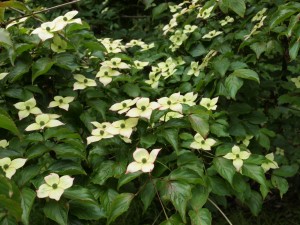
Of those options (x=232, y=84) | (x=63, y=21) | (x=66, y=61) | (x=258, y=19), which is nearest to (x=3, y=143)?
(x=66, y=61)

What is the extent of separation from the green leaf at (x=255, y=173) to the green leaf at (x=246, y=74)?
33 centimetres

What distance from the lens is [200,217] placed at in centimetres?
124

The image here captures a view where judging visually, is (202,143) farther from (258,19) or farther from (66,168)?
(258,19)

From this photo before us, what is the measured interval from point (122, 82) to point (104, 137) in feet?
1.34

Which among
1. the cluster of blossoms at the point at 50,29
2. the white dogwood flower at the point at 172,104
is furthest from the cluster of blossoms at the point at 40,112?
the white dogwood flower at the point at 172,104

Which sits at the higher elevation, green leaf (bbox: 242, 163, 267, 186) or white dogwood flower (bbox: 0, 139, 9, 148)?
white dogwood flower (bbox: 0, 139, 9, 148)

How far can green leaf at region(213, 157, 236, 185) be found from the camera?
4.42 ft

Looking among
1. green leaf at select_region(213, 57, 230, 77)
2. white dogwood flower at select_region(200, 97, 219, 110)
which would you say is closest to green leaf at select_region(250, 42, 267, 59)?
green leaf at select_region(213, 57, 230, 77)

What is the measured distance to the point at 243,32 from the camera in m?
1.83

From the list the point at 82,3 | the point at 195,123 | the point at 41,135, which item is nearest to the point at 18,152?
the point at 41,135

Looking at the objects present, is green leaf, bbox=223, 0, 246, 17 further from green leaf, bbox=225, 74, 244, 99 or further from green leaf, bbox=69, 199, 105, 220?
green leaf, bbox=69, 199, 105, 220

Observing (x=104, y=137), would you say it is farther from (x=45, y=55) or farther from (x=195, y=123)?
(x=45, y=55)

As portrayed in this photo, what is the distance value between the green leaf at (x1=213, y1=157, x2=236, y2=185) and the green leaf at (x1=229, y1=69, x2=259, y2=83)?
0.33 metres

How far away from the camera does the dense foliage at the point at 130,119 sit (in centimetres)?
118
